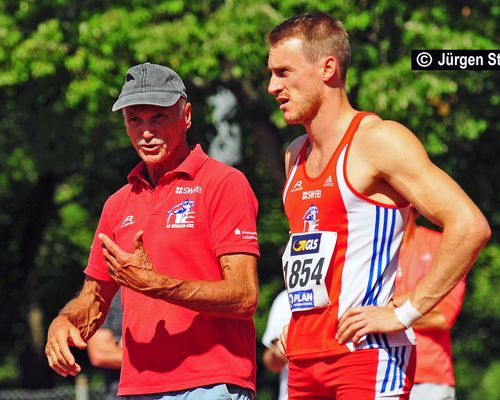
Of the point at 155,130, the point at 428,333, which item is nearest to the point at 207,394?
the point at 155,130

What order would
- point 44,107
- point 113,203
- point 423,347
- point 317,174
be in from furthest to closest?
point 44,107
point 423,347
point 113,203
point 317,174

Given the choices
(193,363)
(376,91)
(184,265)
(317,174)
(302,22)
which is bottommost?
(193,363)

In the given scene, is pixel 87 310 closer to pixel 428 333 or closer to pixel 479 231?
pixel 479 231

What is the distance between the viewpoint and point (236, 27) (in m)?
13.8

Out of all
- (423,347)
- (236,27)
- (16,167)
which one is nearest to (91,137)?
(16,167)

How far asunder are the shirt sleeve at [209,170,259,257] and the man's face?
31 centimetres

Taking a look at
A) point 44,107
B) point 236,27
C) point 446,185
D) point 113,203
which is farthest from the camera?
point 44,107

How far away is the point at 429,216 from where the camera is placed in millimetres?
4961

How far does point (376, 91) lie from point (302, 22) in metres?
8.67

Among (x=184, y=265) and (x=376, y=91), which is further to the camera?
(x=376, y=91)

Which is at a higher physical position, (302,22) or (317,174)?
(302,22)

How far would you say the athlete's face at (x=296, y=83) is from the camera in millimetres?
5234

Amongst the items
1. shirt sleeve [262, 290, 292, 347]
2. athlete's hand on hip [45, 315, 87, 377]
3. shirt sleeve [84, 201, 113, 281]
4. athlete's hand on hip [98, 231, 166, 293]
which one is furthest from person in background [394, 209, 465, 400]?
athlete's hand on hip [98, 231, 166, 293]

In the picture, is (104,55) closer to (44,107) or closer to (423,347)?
(44,107)
